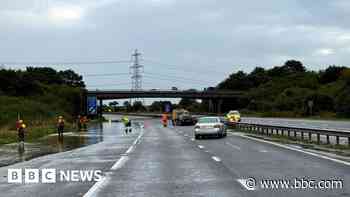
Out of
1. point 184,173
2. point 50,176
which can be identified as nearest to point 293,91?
point 184,173

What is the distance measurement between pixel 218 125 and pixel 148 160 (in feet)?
59.8

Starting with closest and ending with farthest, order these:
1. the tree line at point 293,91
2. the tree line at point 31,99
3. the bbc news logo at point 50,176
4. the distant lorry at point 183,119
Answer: the bbc news logo at point 50,176 → the distant lorry at point 183,119 → the tree line at point 31,99 → the tree line at point 293,91

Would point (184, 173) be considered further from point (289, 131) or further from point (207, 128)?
point (289, 131)

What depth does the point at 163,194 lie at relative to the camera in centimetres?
1276

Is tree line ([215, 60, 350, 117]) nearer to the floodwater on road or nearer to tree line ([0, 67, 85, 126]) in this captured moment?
the floodwater on road

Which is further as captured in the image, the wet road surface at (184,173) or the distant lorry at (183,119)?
the distant lorry at (183,119)

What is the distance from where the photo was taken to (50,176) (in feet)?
55.4

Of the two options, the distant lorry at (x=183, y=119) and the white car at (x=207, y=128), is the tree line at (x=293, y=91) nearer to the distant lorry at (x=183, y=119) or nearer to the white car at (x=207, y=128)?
the distant lorry at (x=183, y=119)

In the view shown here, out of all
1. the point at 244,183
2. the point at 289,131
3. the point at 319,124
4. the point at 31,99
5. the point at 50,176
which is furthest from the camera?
the point at 31,99

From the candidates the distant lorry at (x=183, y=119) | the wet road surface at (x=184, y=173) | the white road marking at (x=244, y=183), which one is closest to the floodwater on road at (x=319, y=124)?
the distant lorry at (x=183, y=119)

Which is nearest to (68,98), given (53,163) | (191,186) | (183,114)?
(183,114)

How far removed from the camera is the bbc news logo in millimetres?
15883

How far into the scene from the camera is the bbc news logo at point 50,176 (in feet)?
52.1

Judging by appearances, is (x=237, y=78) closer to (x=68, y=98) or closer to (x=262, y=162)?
(x=68, y=98)
